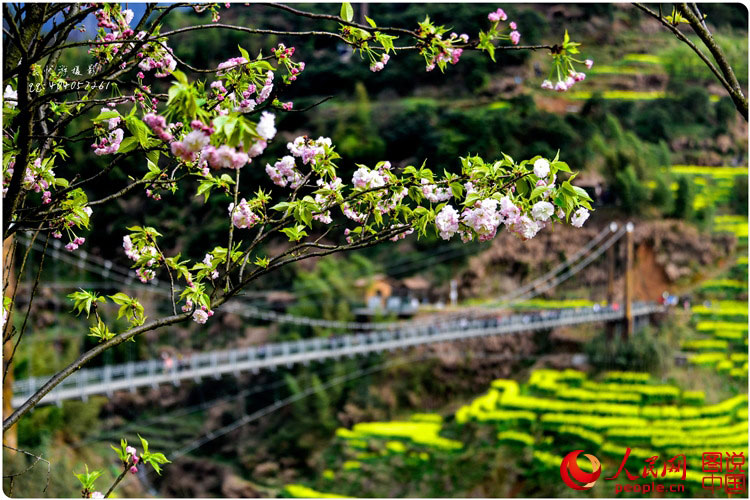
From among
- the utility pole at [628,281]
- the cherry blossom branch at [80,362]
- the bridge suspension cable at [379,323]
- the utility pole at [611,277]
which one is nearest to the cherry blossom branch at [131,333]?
the cherry blossom branch at [80,362]

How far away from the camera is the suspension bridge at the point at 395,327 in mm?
10352

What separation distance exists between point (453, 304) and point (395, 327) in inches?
61.8

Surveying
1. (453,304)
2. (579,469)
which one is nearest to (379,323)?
(453,304)

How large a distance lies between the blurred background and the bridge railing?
17.1 inches

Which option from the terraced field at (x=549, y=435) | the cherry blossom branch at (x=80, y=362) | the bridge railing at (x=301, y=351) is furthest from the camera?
the terraced field at (x=549, y=435)

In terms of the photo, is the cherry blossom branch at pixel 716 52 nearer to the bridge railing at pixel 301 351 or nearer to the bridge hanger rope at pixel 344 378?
the bridge railing at pixel 301 351

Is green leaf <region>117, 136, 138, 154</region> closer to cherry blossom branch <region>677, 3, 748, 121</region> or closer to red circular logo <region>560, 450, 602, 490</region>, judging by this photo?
cherry blossom branch <region>677, 3, 748, 121</region>

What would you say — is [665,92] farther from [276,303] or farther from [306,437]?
[306,437]

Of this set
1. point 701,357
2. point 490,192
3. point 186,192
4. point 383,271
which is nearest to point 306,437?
point 383,271

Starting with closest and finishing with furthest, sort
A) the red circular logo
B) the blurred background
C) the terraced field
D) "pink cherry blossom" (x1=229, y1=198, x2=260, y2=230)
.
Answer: "pink cherry blossom" (x1=229, y1=198, x2=260, y2=230)
the red circular logo
the terraced field
the blurred background

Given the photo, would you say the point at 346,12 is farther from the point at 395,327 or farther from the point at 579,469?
the point at 395,327

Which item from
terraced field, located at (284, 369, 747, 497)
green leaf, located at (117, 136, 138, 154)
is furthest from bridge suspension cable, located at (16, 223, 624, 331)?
green leaf, located at (117, 136, 138, 154)

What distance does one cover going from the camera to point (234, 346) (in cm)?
1463

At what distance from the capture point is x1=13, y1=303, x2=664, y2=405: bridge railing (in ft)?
28.7
